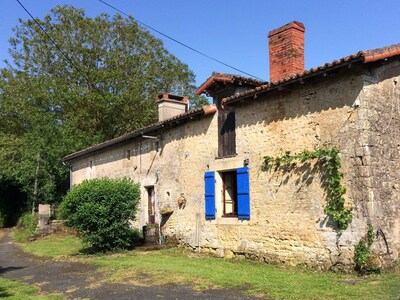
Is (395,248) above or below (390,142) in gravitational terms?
below

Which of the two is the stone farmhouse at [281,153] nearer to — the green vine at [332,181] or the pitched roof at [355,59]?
the pitched roof at [355,59]

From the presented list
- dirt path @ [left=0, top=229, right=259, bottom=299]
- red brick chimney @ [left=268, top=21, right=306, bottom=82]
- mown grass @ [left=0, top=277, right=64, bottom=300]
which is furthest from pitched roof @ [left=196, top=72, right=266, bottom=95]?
mown grass @ [left=0, top=277, right=64, bottom=300]

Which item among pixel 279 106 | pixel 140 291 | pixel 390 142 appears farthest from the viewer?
pixel 279 106

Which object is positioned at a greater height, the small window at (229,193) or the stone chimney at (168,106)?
the stone chimney at (168,106)

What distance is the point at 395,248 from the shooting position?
28.2 ft

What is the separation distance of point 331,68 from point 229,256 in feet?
19.3

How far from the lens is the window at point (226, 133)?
1170 centimetres

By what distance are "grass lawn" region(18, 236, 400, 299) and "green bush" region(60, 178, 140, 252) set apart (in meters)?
0.71

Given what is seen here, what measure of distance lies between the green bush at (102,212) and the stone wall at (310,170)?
2203 millimetres

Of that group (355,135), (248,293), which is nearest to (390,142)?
(355,135)

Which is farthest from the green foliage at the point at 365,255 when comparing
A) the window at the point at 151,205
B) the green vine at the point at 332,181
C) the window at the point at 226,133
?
the window at the point at 151,205

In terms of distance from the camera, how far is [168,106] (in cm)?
1598

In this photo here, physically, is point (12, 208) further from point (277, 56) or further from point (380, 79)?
point (380, 79)

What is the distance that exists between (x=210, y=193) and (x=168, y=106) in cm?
517
